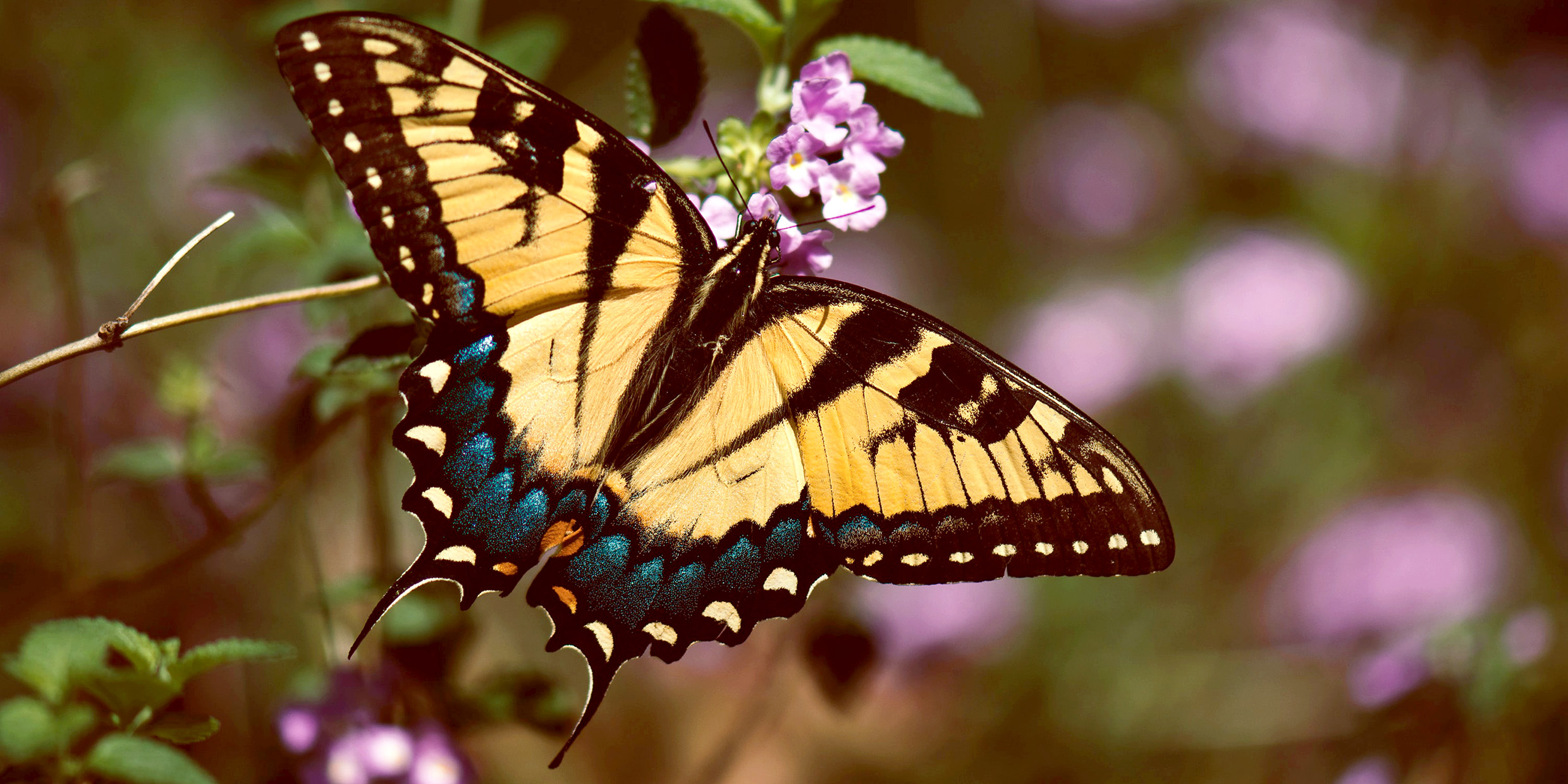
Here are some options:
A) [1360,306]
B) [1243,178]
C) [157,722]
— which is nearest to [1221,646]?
[1360,306]

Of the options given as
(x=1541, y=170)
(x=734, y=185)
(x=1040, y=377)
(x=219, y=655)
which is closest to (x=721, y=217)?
(x=734, y=185)

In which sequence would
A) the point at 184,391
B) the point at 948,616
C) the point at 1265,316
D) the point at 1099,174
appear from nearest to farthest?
the point at 184,391 → the point at 948,616 → the point at 1265,316 → the point at 1099,174

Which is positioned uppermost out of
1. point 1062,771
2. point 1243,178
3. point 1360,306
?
point 1243,178

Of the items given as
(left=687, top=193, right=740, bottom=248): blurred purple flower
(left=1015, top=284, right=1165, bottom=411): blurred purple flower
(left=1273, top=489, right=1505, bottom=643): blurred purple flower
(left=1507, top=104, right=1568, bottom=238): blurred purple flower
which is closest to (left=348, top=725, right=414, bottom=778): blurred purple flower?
(left=687, top=193, right=740, bottom=248): blurred purple flower

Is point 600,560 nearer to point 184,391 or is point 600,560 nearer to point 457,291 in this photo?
point 457,291

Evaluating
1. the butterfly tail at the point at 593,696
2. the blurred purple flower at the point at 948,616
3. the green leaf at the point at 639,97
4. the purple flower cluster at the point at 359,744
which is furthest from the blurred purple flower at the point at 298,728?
the blurred purple flower at the point at 948,616

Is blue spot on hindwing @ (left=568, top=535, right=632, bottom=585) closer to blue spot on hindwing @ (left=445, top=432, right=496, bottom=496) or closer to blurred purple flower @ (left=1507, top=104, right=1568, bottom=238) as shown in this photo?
blue spot on hindwing @ (left=445, top=432, right=496, bottom=496)

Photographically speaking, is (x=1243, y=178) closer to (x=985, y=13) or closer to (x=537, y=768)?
(x=985, y=13)
